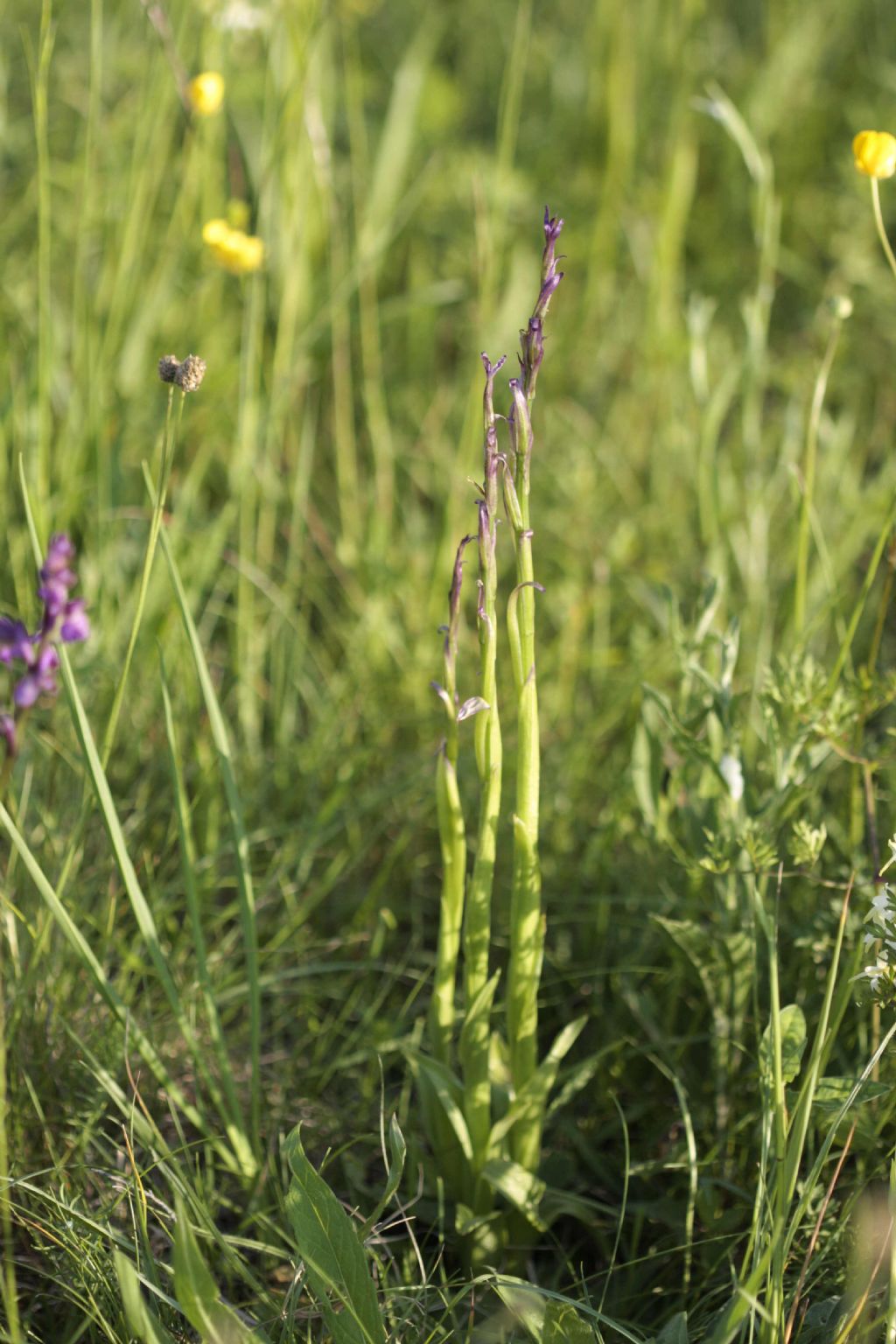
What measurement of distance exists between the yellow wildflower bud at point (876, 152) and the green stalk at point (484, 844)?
1.78ft

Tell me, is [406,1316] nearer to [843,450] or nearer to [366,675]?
[366,675]

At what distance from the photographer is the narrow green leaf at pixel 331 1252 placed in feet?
3.25

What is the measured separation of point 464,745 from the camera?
1833 mm

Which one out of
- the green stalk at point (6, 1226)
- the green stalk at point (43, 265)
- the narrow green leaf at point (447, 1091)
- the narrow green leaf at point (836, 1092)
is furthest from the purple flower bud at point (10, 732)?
the green stalk at point (43, 265)

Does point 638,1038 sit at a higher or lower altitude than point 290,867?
lower

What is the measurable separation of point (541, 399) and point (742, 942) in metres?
1.64

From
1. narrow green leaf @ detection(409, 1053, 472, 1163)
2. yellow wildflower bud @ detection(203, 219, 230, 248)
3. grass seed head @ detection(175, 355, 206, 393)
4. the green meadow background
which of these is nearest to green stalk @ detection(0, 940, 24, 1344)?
the green meadow background

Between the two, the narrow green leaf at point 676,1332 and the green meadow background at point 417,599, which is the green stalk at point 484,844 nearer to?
the green meadow background at point 417,599

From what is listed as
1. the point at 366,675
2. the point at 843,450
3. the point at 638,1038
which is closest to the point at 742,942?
the point at 638,1038

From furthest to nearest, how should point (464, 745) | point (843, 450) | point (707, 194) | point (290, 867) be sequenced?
point (707, 194)
point (843, 450)
point (464, 745)
point (290, 867)

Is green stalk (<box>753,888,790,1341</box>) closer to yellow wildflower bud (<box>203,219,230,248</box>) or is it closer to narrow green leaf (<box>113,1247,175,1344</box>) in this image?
narrow green leaf (<box>113,1247,175,1344</box>)

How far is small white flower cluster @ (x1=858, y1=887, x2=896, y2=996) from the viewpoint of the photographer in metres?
1.05

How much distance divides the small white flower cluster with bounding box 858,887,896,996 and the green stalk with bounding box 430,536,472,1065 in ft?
1.23

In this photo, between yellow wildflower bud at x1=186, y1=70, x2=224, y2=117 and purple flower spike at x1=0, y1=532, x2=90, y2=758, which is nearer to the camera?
purple flower spike at x1=0, y1=532, x2=90, y2=758
